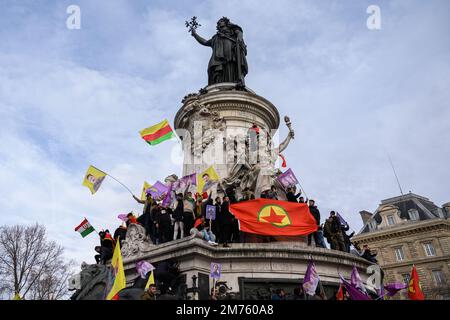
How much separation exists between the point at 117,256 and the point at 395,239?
44540 mm

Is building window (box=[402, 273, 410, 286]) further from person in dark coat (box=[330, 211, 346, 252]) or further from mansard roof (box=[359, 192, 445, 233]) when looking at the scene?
person in dark coat (box=[330, 211, 346, 252])

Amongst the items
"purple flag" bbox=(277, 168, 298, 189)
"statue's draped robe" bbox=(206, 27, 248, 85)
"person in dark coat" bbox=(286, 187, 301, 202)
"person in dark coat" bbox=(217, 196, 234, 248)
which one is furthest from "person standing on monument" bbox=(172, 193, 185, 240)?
"statue's draped robe" bbox=(206, 27, 248, 85)

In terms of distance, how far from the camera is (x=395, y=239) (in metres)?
44.7

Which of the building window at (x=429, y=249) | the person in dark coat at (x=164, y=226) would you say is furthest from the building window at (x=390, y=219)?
the person in dark coat at (x=164, y=226)

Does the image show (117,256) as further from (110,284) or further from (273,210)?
(273,210)

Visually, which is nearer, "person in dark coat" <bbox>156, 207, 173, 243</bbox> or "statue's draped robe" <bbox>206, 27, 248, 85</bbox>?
"person in dark coat" <bbox>156, 207, 173, 243</bbox>

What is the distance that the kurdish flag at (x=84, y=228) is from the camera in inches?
571

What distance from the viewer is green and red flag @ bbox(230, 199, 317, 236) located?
35.7 feet

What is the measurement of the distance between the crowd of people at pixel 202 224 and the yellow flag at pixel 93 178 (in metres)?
1.96

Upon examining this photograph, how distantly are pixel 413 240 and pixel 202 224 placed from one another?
40753mm

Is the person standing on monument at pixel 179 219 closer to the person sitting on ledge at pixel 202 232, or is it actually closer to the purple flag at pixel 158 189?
the person sitting on ledge at pixel 202 232

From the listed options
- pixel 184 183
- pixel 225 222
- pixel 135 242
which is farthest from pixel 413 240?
pixel 135 242

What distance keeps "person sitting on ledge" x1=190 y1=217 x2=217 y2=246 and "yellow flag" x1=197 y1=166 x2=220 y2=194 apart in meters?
2.28
